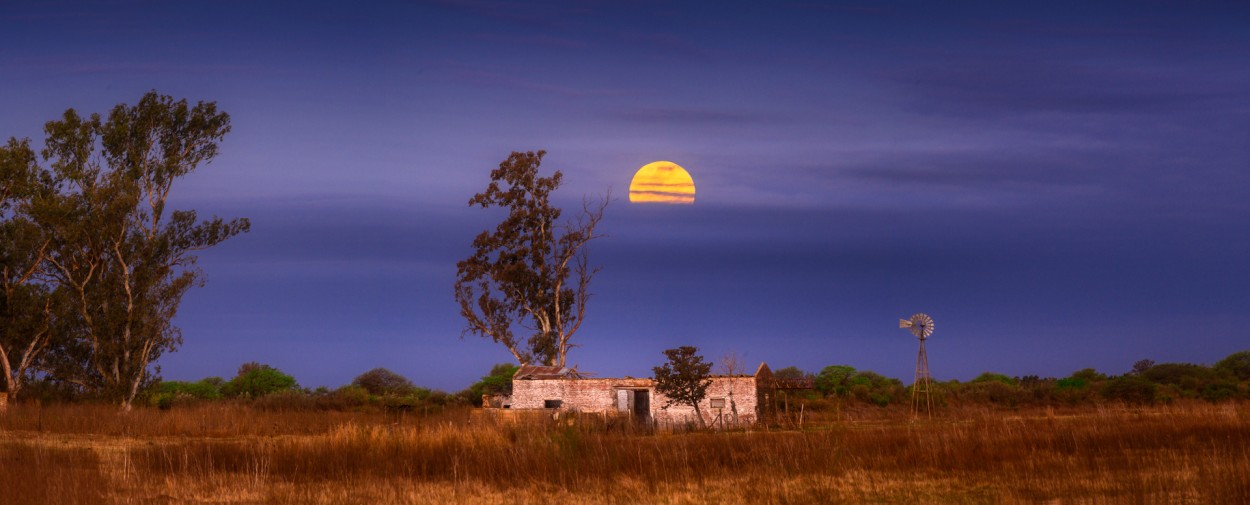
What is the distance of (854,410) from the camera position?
1750 inches

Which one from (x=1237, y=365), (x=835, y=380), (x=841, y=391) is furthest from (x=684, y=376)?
(x=1237, y=365)

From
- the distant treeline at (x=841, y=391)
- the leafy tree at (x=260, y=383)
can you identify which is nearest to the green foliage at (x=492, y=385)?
the distant treeline at (x=841, y=391)

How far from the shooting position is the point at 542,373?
39.2m

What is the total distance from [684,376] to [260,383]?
31.3m

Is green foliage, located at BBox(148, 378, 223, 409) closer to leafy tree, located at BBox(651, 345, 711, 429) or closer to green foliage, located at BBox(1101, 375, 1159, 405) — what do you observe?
leafy tree, located at BBox(651, 345, 711, 429)

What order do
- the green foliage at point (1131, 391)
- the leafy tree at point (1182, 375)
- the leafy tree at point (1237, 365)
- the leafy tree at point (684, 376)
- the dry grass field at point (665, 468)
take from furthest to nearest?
the leafy tree at point (1237, 365) < the leafy tree at point (1182, 375) < the green foliage at point (1131, 391) < the leafy tree at point (684, 376) < the dry grass field at point (665, 468)

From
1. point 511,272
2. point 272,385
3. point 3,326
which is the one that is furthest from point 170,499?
point 272,385

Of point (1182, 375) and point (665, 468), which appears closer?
point (665, 468)

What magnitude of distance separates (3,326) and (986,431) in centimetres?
3293

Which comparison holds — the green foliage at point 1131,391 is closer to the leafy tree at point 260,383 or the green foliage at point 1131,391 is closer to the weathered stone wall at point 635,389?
the weathered stone wall at point 635,389

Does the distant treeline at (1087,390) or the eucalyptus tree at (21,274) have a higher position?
the eucalyptus tree at (21,274)

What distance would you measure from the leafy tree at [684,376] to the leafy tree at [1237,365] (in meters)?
34.8

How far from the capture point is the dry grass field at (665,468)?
13.4m

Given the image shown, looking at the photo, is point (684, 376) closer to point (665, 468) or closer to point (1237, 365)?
point (665, 468)
